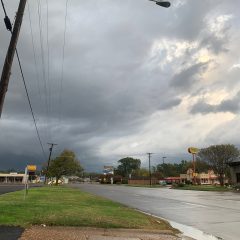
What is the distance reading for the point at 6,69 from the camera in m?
14.5

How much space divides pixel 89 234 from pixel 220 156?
3325 inches

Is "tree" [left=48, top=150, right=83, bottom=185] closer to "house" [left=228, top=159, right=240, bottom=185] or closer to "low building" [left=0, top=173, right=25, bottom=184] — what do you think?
"house" [left=228, top=159, right=240, bottom=185]

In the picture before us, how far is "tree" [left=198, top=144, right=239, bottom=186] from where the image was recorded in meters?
93.2

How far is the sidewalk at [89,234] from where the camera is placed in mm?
11445

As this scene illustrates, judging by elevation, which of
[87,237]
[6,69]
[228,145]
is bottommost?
[87,237]

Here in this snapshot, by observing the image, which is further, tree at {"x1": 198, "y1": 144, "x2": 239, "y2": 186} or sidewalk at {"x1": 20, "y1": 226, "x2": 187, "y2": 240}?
tree at {"x1": 198, "y1": 144, "x2": 239, "y2": 186}

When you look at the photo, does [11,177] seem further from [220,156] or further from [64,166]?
[220,156]

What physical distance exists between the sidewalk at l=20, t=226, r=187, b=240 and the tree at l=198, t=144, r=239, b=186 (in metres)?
81.7

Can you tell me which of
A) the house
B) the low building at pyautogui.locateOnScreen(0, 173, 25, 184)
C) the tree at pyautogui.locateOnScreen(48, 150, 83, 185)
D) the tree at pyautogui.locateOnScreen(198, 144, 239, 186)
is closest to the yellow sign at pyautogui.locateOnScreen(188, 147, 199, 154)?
the tree at pyautogui.locateOnScreen(198, 144, 239, 186)

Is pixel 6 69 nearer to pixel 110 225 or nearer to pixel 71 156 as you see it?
pixel 110 225

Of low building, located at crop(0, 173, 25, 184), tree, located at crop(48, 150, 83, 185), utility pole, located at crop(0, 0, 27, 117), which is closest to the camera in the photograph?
utility pole, located at crop(0, 0, 27, 117)

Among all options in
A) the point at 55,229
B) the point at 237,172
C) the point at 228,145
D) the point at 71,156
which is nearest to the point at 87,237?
the point at 55,229

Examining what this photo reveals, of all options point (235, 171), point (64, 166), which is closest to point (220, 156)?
point (235, 171)

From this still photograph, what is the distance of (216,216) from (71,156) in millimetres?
94539
